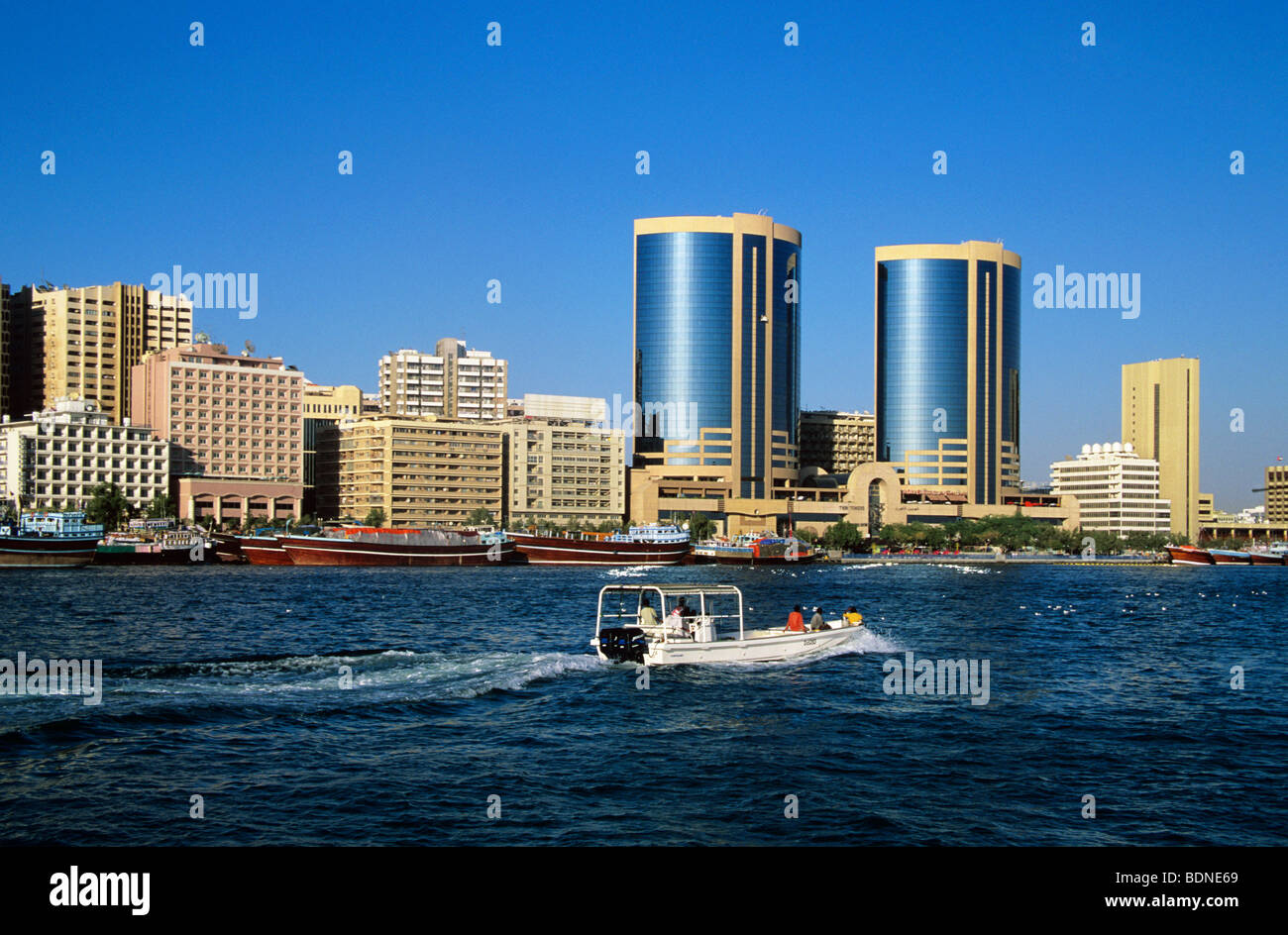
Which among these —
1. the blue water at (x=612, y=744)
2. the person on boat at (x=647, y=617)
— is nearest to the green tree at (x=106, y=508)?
the blue water at (x=612, y=744)

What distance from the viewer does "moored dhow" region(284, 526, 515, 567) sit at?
16025cm

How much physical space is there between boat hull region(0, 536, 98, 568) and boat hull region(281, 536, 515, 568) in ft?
76.9

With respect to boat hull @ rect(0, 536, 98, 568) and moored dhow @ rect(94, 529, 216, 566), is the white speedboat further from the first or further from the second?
moored dhow @ rect(94, 529, 216, 566)

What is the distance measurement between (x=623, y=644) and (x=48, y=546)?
4576 inches

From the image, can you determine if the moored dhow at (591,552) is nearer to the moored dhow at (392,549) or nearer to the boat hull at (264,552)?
the moored dhow at (392,549)

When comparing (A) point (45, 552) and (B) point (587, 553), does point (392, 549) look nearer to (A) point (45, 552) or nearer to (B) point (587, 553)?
(B) point (587, 553)

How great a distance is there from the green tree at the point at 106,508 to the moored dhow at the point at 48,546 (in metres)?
28.3

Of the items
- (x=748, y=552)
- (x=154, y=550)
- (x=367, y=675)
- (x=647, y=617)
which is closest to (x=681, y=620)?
(x=647, y=617)

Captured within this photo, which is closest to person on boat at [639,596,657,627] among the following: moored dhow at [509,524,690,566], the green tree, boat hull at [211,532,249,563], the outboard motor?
the outboard motor

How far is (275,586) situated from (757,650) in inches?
2686

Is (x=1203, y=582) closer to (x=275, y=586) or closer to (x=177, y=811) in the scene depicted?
(x=275, y=586)

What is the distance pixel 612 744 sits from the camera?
31.1 metres

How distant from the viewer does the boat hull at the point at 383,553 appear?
160 meters
